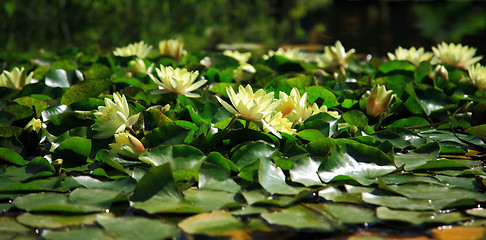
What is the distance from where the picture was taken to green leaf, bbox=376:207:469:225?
97 centimetres

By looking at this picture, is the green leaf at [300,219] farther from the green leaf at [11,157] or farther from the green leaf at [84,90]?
the green leaf at [84,90]

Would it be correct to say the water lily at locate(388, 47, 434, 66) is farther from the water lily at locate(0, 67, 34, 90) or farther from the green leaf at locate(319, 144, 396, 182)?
the water lily at locate(0, 67, 34, 90)

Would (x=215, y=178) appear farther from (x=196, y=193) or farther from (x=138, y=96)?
(x=138, y=96)

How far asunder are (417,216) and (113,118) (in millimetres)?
782

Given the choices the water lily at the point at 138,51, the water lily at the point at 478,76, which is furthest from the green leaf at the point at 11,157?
the water lily at the point at 478,76

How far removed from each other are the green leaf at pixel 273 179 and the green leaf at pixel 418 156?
34cm

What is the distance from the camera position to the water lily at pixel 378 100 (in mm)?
1481

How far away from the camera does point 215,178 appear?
1131 millimetres

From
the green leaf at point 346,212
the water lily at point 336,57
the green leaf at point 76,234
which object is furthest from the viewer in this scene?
the water lily at point 336,57

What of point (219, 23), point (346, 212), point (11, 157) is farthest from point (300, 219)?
point (219, 23)

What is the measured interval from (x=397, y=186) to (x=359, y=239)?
0.31m

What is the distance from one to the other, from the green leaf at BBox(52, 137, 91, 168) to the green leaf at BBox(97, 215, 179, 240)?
0.35 metres

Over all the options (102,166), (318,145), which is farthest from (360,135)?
(102,166)

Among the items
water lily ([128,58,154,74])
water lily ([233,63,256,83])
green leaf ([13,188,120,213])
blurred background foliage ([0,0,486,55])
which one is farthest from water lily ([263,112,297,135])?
blurred background foliage ([0,0,486,55])
